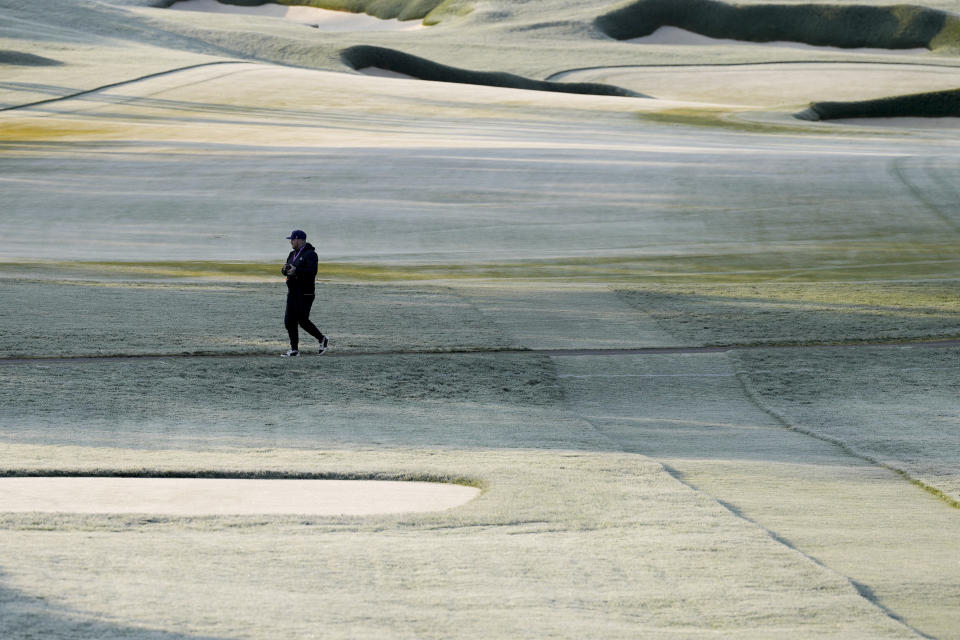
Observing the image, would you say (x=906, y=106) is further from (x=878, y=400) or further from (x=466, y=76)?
(x=878, y=400)

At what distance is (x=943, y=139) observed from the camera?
49656 millimetres

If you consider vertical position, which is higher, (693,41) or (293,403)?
(693,41)

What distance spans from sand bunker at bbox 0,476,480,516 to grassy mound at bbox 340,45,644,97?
66676 millimetres

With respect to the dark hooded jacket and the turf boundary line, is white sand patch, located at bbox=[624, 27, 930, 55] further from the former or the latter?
the dark hooded jacket

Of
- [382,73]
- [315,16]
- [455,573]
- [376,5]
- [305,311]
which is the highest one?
[376,5]

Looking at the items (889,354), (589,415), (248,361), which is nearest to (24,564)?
(589,415)

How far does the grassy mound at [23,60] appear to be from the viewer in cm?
6341

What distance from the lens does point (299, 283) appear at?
15.2 m

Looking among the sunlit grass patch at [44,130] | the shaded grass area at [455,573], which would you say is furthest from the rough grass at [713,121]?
the shaded grass area at [455,573]

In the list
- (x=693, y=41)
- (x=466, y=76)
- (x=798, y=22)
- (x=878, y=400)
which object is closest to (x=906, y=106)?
(x=466, y=76)

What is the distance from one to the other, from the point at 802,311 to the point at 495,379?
7.75 m

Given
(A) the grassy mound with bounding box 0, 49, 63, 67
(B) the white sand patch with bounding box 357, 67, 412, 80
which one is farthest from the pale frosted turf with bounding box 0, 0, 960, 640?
(B) the white sand patch with bounding box 357, 67, 412, 80

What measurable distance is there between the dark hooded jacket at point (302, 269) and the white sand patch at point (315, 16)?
120 m

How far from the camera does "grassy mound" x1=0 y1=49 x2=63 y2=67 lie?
6341 centimetres
